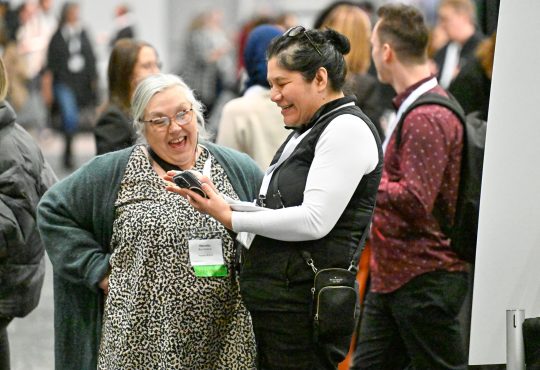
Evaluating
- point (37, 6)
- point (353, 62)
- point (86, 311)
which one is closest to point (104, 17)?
point (37, 6)

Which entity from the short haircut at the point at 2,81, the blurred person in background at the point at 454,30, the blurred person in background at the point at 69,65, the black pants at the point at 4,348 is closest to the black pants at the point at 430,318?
the black pants at the point at 4,348

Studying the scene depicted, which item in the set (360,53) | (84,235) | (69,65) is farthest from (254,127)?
(69,65)

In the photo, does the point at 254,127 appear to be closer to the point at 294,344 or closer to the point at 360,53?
the point at 360,53

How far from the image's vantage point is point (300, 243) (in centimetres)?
345

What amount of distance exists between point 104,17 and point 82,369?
1838cm

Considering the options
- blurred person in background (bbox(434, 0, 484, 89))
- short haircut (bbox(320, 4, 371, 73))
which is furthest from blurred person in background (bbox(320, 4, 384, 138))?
blurred person in background (bbox(434, 0, 484, 89))

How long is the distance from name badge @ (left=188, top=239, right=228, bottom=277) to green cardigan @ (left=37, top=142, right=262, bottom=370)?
10.6 inches

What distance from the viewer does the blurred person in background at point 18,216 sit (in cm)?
443

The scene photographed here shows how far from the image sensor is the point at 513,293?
310 cm

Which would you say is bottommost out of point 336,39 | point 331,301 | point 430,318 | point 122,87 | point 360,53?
point 430,318

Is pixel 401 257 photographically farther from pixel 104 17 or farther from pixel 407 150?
pixel 104 17

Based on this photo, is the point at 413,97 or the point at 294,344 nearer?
the point at 294,344

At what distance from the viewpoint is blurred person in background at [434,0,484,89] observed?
9.20m

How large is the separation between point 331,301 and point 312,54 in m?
0.77
